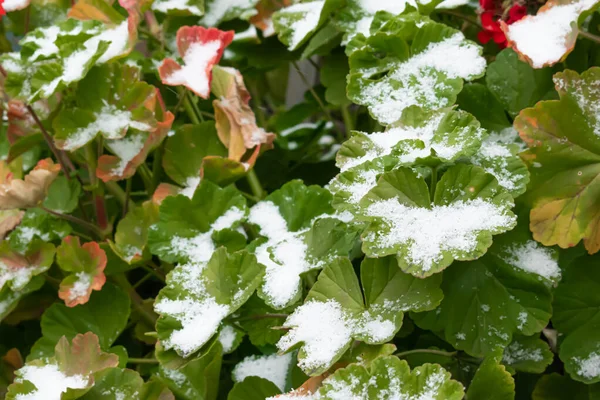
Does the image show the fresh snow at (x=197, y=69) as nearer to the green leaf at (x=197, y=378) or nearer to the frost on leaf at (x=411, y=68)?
the frost on leaf at (x=411, y=68)

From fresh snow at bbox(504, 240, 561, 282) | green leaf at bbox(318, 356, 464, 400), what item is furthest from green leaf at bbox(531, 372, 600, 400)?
green leaf at bbox(318, 356, 464, 400)

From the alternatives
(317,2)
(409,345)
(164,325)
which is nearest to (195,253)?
(164,325)

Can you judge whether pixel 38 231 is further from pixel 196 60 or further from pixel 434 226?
pixel 434 226

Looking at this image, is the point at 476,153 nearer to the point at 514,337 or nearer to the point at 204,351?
the point at 514,337

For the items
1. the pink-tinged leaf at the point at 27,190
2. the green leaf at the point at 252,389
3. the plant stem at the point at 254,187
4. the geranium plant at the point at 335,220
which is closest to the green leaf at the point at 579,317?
the geranium plant at the point at 335,220

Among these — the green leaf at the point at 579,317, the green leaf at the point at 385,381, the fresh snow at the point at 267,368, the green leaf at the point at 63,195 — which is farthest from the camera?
the green leaf at the point at 63,195

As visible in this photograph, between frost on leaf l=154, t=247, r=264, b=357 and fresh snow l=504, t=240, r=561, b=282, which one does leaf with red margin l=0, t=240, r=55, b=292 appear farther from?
fresh snow l=504, t=240, r=561, b=282

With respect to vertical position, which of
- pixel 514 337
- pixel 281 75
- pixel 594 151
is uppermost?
pixel 594 151
